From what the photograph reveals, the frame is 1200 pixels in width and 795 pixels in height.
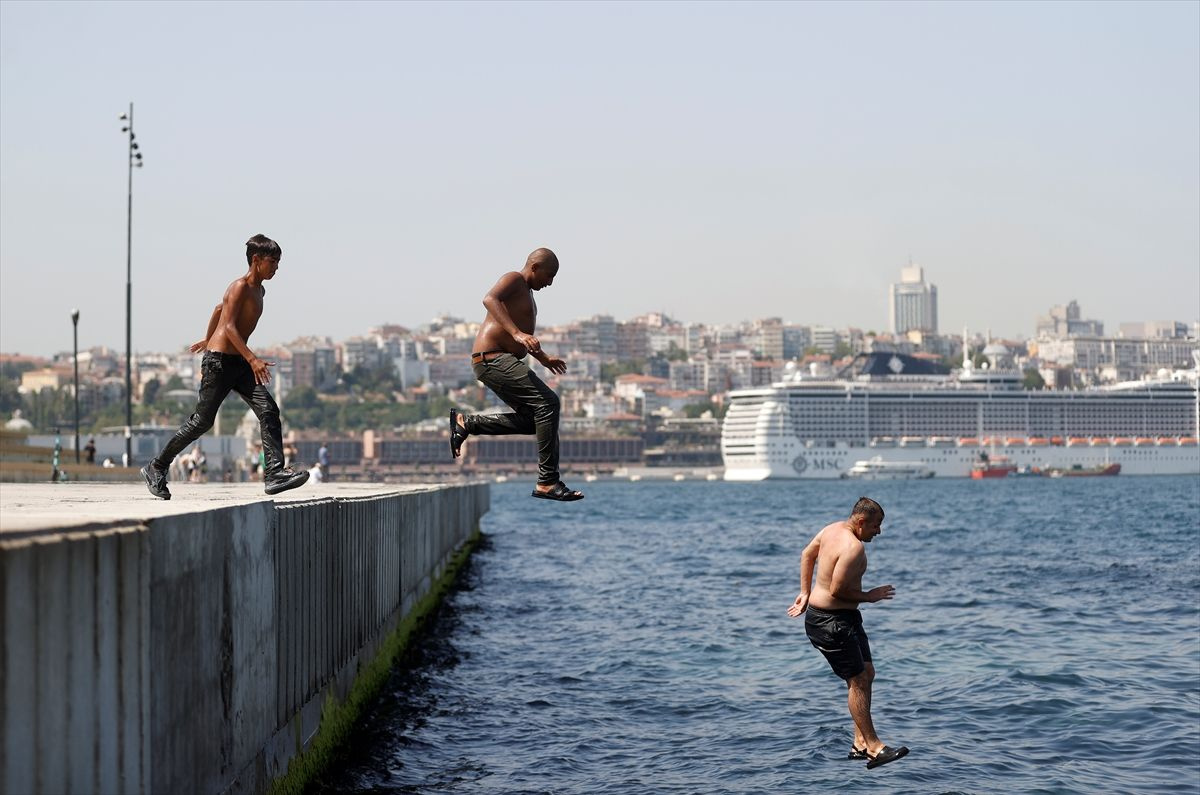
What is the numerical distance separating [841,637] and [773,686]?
33.9 feet

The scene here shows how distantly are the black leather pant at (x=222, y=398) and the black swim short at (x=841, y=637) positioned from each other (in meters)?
4.00

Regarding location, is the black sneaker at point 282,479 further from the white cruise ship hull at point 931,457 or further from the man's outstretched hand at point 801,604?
the white cruise ship hull at point 931,457

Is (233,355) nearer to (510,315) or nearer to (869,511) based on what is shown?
(510,315)

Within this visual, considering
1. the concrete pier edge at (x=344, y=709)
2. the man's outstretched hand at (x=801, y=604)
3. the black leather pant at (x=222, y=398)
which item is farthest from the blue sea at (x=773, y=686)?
the man's outstretched hand at (x=801, y=604)

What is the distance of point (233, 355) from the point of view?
1078 centimetres

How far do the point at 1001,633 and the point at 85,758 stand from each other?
20141mm

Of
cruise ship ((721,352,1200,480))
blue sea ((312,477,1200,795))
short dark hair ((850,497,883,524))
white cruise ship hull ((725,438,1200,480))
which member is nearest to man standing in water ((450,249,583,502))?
short dark hair ((850,497,883,524))

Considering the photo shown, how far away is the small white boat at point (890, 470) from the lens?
161 metres

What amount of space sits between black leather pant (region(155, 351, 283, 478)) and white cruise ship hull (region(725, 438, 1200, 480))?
154 meters

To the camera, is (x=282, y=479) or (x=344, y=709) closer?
(x=282, y=479)

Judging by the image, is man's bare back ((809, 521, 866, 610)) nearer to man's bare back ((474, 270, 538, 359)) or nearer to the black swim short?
the black swim short

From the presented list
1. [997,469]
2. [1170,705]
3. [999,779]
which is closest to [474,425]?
[999,779]

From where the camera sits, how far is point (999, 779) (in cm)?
1370

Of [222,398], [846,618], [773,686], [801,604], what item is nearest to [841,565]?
[846,618]
